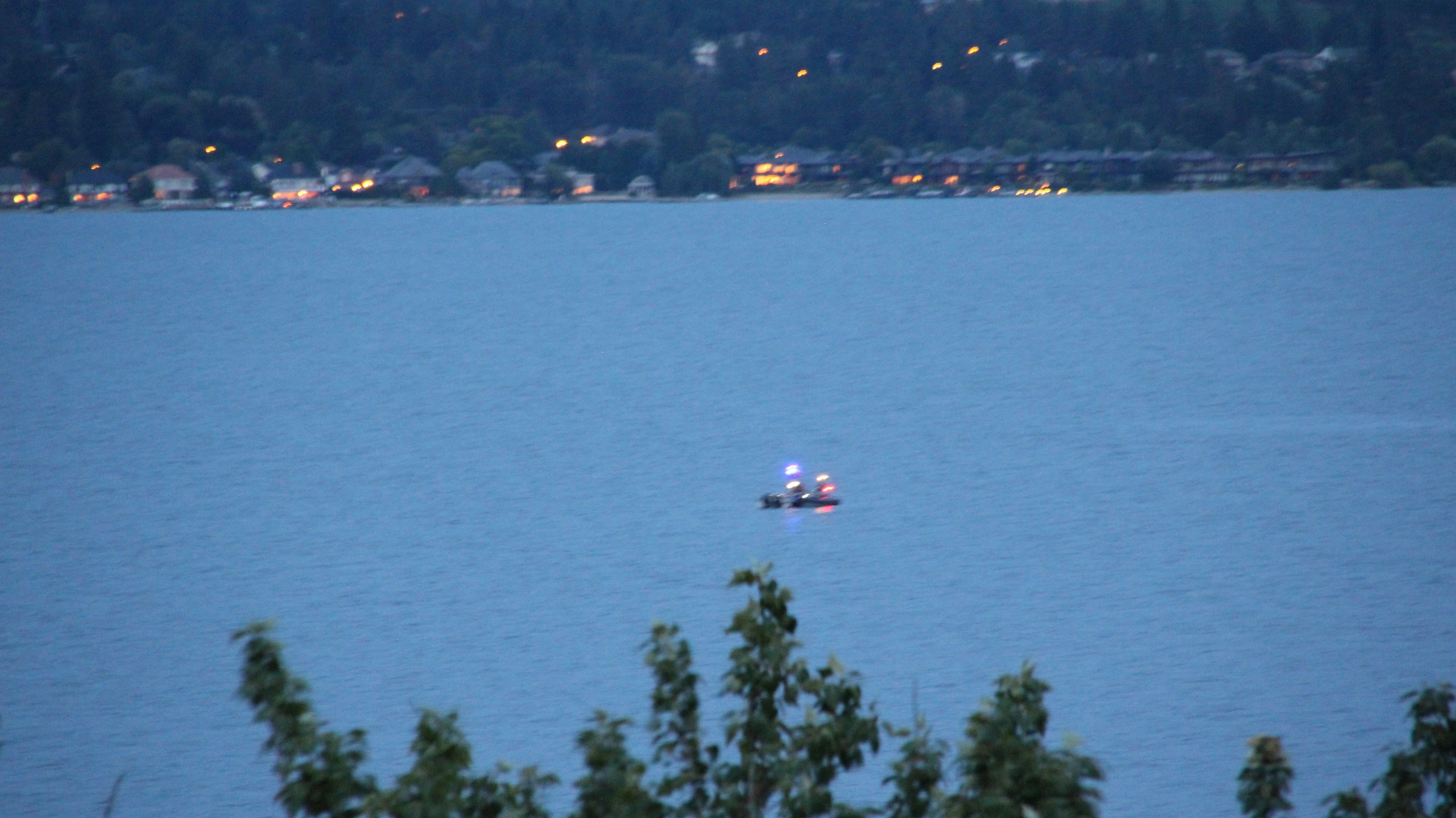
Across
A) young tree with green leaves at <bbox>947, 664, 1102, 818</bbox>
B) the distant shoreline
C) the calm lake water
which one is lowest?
the calm lake water

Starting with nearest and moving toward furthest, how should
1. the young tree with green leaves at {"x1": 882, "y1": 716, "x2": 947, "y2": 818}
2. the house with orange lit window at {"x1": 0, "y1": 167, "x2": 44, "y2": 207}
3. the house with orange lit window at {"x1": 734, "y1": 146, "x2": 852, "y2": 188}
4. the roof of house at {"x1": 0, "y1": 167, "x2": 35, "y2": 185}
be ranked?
the young tree with green leaves at {"x1": 882, "y1": 716, "x2": 947, "y2": 818}
the roof of house at {"x1": 0, "y1": 167, "x2": 35, "y2": 185}
the house with orange lit window at {"x1": 0, "y1": 167, "x2": 44, "y2": 207}
the house with orange lit window at {"x1": 734, "y1": 146, "x2": 852, "y2": 188}

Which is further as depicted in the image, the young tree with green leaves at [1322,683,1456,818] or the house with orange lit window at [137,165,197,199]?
the house with orange lit window at [137,165,197,199]

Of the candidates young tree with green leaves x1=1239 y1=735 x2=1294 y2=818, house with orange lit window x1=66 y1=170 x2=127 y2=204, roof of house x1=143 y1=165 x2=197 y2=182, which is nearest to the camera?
young tree with green leaves x1=1239 y1=735 x2=1294 y2=818

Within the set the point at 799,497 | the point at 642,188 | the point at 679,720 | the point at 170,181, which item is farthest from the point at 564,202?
the point at 679,720

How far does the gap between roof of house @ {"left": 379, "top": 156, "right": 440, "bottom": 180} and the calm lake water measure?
93469mm

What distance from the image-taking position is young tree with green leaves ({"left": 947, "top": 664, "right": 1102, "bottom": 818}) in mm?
7559

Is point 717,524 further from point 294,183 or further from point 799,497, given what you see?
point 294,183

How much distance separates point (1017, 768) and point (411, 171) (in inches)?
6910

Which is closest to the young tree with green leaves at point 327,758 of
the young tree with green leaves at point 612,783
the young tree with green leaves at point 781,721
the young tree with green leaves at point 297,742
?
the young tree with green leaves at point 297,742

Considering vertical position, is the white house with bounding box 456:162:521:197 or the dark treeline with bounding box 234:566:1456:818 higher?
the white house with bounding box 456:162:521:197

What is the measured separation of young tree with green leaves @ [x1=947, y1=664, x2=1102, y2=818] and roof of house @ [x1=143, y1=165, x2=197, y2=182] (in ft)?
577

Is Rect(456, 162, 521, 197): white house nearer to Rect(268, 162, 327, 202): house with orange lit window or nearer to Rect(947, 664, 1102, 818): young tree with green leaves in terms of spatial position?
Rect(268, 162, 327, 202): house with orange lit window

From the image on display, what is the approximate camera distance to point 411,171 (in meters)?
178

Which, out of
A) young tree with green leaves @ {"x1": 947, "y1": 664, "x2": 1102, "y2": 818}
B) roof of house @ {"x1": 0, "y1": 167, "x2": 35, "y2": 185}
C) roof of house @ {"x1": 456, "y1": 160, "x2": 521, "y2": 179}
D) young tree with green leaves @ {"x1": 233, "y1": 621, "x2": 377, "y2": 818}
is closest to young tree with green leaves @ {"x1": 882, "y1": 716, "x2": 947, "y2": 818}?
young tree with green leaves @ {"x1": 947, "y1": 664, "x2": 1102, "y2": 818}
